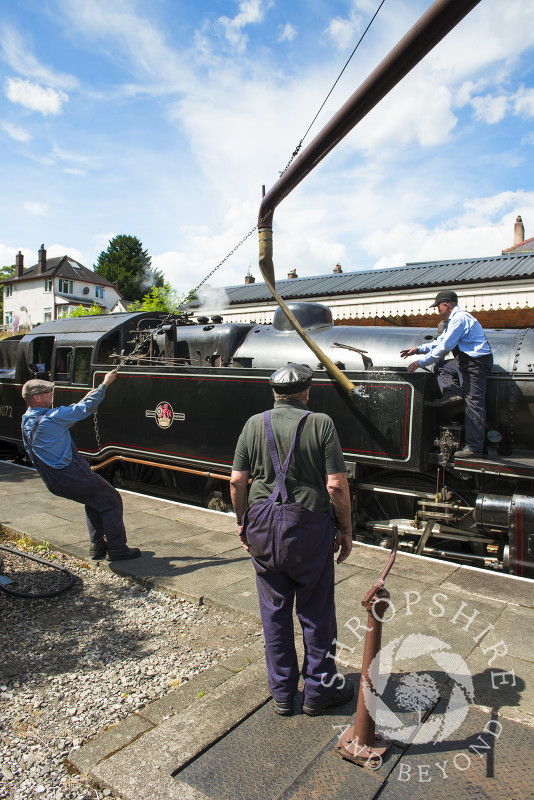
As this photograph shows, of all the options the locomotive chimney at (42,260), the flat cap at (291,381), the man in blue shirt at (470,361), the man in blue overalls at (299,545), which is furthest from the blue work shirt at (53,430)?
the locomotive chimney at (42,260)

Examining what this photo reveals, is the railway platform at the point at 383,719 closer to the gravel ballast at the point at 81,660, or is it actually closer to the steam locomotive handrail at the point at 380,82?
the gravel ballast at the point at 81,660

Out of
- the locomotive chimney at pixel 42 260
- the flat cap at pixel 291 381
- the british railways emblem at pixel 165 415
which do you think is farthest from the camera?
the locomotive chimney at pixel 42 260

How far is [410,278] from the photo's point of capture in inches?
517

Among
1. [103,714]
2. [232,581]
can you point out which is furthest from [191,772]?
[232,581]

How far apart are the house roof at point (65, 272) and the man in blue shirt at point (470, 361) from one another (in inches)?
2236

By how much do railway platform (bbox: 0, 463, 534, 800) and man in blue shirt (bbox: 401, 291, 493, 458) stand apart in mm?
1222

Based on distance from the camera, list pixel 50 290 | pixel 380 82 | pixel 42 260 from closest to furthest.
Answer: pixel 380 82 → pixel 50 290 → pixel 42 260

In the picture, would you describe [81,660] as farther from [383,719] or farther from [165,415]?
[165,415]

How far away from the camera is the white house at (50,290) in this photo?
56000 millimetres

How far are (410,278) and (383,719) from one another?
1184 cm

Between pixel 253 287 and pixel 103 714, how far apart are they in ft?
54.8

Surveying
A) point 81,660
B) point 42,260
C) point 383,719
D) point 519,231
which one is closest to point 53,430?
point 81,660

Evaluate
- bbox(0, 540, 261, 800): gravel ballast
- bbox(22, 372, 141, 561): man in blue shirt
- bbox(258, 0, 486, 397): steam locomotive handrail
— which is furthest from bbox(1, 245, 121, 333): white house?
bbox(258, 0, 486, 397): steam locomotive handrail

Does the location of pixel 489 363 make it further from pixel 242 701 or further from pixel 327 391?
pixel 242 701
